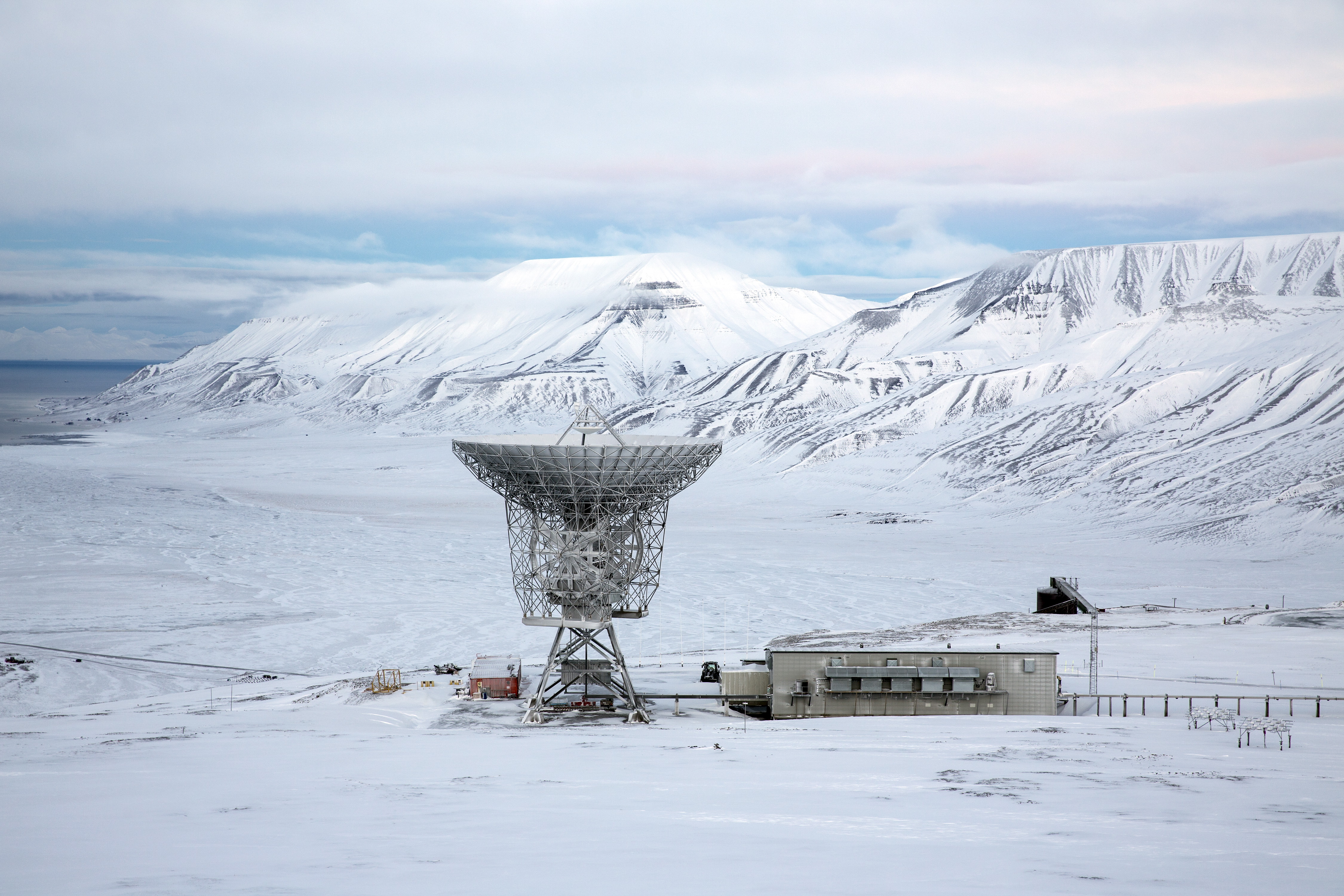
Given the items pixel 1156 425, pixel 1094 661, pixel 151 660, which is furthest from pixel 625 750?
pixel 1156 425

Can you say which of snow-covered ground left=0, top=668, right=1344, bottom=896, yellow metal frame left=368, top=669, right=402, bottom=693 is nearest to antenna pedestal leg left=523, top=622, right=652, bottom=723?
snow-covered ground left=0, top=668, right=1344, bottom=896

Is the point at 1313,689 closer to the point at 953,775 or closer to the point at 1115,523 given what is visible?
the point at 953,775

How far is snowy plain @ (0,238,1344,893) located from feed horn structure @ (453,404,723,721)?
10.3ft

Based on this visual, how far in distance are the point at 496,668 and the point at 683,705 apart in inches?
306

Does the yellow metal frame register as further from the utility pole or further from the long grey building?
the utility pole

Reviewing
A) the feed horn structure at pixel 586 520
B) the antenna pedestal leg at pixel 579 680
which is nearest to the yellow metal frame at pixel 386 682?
the antenna pedestal leg at pixel 579 680

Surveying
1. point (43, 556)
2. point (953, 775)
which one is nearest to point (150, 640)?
point (43, 556)

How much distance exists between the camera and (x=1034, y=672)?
130 feet

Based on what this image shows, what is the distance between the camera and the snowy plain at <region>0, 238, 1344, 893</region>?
21.3 metres

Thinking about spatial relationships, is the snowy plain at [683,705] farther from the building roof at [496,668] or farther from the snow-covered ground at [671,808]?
the building roof at [496,668]

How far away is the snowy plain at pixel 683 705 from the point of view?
21.3 metres

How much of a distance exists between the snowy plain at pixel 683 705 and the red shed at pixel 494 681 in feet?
4.73

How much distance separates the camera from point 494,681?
43.8 meters

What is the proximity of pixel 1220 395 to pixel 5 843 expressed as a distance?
16448cm
